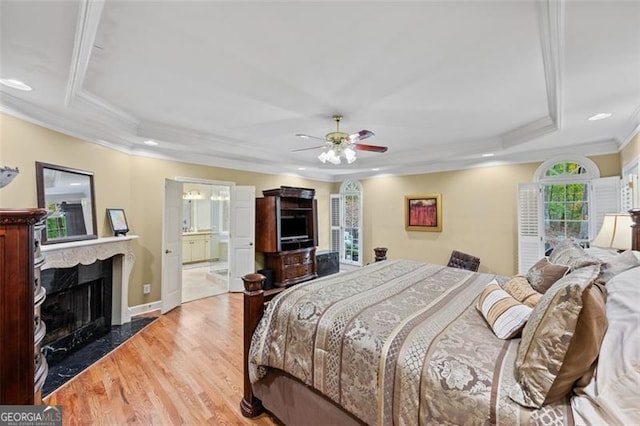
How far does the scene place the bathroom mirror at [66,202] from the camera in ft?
9.04

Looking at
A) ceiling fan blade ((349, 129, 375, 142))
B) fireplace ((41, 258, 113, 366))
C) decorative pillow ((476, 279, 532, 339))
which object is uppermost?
ceiling fan blade ((349, 129, 375, 142))

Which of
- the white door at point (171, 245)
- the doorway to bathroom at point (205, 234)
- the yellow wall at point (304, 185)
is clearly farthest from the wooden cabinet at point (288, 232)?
the white door at point (171, 245)

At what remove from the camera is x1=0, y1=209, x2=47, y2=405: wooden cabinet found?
1.35 metres

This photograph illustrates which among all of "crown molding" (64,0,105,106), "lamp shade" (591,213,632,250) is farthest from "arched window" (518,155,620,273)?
"crown molding" (64,0,105,106)

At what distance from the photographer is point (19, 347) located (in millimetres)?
1401

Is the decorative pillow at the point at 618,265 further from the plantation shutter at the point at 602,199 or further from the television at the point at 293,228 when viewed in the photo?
the television at the point at 293,228

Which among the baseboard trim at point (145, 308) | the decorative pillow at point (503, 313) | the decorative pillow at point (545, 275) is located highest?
the decorative pillow at point (545, 275)

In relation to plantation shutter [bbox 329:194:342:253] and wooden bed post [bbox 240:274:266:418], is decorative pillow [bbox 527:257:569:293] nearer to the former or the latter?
wooden bed post [bbox 240:274:266:418]

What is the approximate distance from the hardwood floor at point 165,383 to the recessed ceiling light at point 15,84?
254 centimetres

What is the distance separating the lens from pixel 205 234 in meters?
7.98

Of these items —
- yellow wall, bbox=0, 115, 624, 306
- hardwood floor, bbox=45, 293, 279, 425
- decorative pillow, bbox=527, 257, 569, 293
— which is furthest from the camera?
yellow wall, bbox=0, 115, 624, 306

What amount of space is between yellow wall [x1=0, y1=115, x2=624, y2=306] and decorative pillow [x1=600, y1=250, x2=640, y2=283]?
2462 millimetres

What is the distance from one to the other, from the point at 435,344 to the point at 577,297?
62 centimetres

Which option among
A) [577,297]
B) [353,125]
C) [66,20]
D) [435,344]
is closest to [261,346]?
[435,344]
